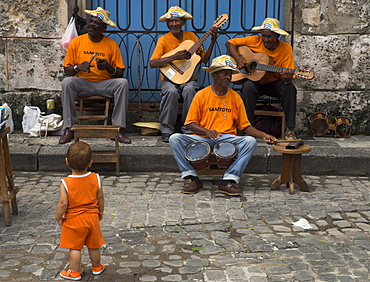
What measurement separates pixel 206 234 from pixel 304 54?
374 centimetres

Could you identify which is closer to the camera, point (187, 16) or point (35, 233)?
point (35, 233)

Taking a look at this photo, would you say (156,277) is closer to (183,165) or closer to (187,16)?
(183,165)

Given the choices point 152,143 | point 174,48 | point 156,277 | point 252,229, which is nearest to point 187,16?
point 174,48

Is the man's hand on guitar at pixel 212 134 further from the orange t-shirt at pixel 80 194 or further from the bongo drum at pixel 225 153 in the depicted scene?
the orange t-shirt at pixel 80 194

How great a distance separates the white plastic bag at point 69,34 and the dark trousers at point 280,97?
225 cm

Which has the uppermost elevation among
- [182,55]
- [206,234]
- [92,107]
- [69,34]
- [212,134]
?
[69,34]

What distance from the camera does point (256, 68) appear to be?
6.51 meters

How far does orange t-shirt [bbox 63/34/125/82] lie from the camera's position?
A: 21.9 feet

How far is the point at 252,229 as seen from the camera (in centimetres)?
427

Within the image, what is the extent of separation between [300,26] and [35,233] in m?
4.50

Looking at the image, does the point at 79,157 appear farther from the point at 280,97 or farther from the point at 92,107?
the point at 280,97

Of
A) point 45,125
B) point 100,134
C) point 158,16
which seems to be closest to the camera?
point 100,134

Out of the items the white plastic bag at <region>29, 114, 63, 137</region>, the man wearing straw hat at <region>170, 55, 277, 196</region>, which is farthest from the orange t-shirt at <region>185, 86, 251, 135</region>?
the white plastic bag at <region>29, 114, 63, 137</region>

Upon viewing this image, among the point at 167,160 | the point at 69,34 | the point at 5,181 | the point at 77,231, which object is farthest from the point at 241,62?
the point at 77,231
